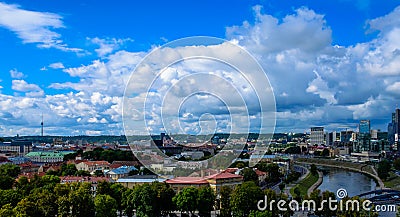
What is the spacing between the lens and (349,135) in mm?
77375

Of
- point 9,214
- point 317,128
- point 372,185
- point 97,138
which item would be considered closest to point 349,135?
point 317,128

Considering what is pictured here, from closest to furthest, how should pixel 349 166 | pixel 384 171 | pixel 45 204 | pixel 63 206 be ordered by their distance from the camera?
pixel 45 204, pixel 63 206, pixel 384 171, pixel 349 166

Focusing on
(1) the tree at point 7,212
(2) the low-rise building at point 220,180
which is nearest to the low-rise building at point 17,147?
(2) the low-rise building at point 220,180

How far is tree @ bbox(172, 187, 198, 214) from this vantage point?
45.9 ft

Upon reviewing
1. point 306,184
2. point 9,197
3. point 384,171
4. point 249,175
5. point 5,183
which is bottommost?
point 306,184

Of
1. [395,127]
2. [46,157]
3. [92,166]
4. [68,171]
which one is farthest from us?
[395,127]

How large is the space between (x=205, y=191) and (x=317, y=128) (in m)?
64.6

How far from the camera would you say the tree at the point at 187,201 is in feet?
45.9

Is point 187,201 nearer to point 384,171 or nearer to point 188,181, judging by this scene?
point 188,181

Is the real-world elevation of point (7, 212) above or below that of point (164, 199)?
above

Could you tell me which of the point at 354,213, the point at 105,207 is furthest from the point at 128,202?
the point at 354,213

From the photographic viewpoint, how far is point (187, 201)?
14000mm

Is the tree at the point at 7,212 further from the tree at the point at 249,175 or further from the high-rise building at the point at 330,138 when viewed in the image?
the high-rise building at the point at 330,138

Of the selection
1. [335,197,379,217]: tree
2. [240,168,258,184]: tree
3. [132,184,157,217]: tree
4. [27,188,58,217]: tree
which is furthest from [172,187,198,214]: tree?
[240,168,258,184]: tree
